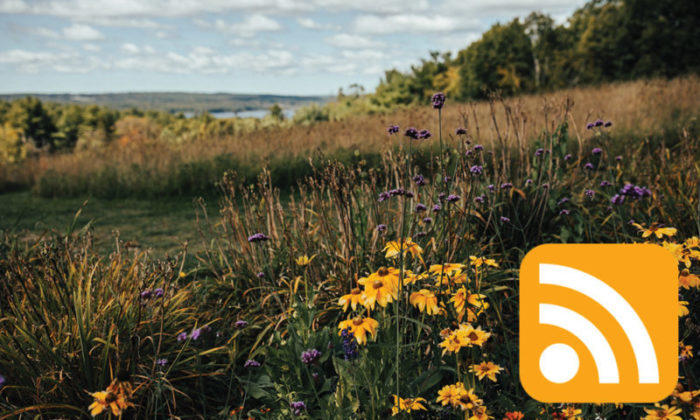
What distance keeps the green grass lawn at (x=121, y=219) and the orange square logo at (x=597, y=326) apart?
3.26 meters

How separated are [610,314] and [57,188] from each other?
9407mm

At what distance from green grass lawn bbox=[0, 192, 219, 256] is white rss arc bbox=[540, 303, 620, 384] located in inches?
132

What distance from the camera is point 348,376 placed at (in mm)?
1704

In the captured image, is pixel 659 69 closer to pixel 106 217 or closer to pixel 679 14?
pixel 679 14

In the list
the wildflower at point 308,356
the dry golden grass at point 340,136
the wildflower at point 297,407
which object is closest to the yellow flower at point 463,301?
the wildflower at point 308,356

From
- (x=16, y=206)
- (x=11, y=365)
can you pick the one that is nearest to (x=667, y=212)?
(x=11, y=365)

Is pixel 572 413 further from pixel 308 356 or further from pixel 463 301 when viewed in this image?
pixel 308 356

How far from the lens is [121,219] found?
6156 millimetres

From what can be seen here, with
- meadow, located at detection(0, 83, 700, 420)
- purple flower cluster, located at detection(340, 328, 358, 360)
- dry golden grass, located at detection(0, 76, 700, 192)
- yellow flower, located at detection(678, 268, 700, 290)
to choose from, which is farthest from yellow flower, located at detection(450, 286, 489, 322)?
dry golden grass, located at detection(0, 76, 700, 192)

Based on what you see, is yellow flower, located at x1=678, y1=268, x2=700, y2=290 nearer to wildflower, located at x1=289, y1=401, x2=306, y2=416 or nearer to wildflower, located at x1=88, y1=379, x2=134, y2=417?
wildflower, located at x1=289, y1=401, x2=306, y2=416

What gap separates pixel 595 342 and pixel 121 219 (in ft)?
19.8

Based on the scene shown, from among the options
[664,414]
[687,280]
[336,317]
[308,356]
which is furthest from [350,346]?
[687,280]

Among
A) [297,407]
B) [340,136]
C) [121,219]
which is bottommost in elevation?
[121,219]

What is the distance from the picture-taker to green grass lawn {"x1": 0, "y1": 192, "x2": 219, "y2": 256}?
4.80 metres
